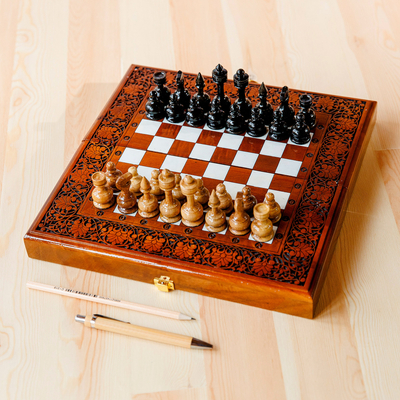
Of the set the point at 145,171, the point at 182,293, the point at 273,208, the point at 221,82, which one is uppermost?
the point at 221,82

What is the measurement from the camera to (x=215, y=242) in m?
1.93

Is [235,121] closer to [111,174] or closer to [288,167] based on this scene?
[288,167]

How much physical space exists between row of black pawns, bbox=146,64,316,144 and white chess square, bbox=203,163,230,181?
20 centimetres

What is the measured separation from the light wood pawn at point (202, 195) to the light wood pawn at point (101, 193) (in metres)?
0.29

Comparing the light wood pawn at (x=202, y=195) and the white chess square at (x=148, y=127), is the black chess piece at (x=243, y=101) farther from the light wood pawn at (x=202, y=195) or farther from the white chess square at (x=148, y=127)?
the light wood pawn at (x=202, y=195)

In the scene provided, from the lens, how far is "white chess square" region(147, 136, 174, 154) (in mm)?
2283

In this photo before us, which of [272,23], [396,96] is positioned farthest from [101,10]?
[396,96]

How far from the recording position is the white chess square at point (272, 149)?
223 centimetres

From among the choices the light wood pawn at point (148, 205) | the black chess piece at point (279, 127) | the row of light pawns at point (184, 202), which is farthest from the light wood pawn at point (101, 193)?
the black chess piece at point (279, 127)

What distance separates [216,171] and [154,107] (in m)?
0.41

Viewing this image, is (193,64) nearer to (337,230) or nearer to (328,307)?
(337,230)

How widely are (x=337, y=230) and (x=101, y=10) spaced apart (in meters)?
2.06

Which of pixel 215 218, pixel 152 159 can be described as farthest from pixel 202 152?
pixel 215 218

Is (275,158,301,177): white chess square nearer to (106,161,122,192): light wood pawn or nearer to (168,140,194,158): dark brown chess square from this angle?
(168,140,194,158): dark brown chess square
